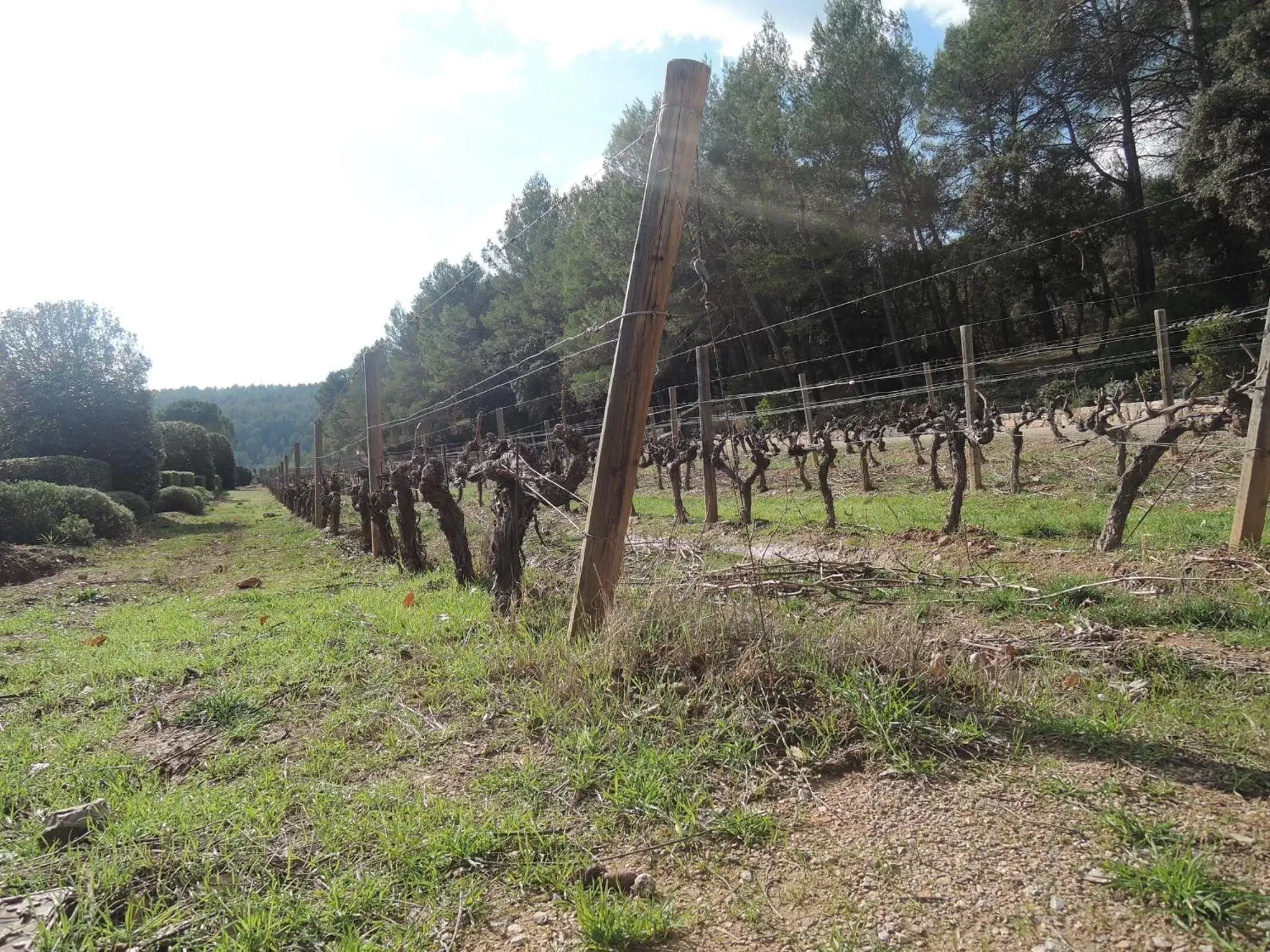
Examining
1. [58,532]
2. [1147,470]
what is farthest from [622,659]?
[58,532]

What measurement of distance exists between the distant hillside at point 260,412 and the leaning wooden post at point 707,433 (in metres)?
109

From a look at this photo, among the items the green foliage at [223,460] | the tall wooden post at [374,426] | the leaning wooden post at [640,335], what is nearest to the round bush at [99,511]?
the tall wooden post at [374,426]

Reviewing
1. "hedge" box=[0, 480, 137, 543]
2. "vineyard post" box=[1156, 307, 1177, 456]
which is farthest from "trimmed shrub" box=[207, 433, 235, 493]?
"vineyard post" box=[1156, 307, 1177, 456]

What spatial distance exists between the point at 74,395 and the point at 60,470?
404 cm

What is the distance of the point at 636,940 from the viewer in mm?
1918

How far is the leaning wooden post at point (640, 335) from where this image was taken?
3688mm

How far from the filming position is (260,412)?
424ft

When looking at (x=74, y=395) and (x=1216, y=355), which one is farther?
(x=74, y=395)

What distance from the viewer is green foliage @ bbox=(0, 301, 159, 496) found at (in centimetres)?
2369

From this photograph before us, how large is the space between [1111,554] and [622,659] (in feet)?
15.8

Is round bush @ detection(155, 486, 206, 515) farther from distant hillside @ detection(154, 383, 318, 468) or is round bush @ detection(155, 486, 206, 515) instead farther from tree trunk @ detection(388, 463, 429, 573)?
distant hillside @ detection(154, 383, 318, 468)

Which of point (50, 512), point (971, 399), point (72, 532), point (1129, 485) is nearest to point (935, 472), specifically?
point (971, 399)

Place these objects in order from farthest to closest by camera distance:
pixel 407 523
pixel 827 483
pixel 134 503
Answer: pixel 134 503 < pixel 827 483 < pixel 407 523

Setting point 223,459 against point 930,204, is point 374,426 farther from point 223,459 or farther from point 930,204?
point 223,459
